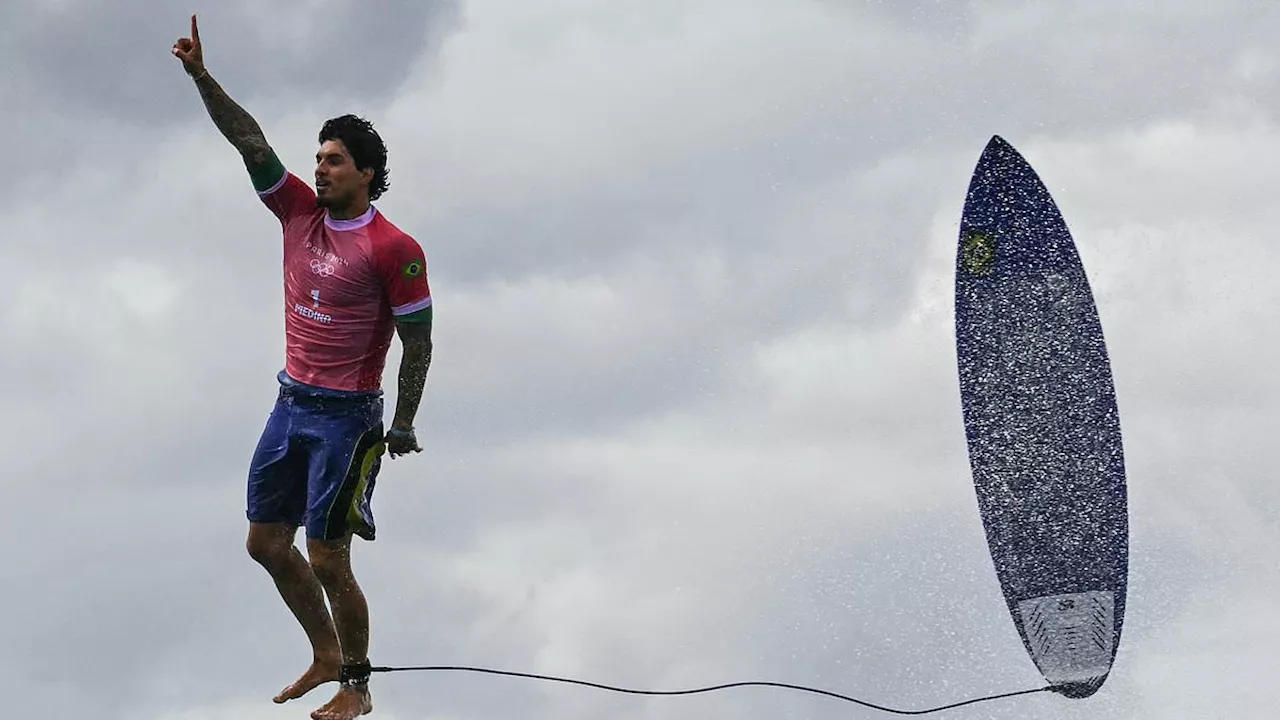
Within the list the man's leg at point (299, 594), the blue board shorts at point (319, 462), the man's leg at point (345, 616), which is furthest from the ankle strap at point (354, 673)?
the blue board shorts at point (319, 462)

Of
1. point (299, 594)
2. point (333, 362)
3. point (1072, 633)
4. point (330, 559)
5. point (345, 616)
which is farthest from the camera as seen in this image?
point (1072, 633)

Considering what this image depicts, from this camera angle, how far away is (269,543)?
1091 cm

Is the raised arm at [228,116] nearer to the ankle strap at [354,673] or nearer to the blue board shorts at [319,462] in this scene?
the blue board shorts at [319,462]

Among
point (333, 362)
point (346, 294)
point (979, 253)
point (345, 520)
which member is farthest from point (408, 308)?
point (979, 253)

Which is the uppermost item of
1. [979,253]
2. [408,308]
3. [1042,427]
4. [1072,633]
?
[979,253]

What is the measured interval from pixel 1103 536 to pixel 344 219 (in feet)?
27.7

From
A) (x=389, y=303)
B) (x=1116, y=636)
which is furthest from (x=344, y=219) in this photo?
(x=1116, y=636)

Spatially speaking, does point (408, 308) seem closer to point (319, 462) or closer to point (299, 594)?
point (319, 462)

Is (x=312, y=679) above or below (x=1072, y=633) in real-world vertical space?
below

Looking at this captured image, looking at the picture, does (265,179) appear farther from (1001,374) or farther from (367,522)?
(1001,374)

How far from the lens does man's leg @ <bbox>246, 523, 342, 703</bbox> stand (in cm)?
1093

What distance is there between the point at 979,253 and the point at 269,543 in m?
8.32

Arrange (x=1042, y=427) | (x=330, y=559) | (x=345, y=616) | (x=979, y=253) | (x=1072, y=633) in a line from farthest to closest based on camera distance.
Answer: (x=979, y=253)
(x=1042, y=427)
(x=1072, y=633)
(x=345, y=616)
(x=330, y=559)

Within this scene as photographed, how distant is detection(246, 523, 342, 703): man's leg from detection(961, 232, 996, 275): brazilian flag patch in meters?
7.93
